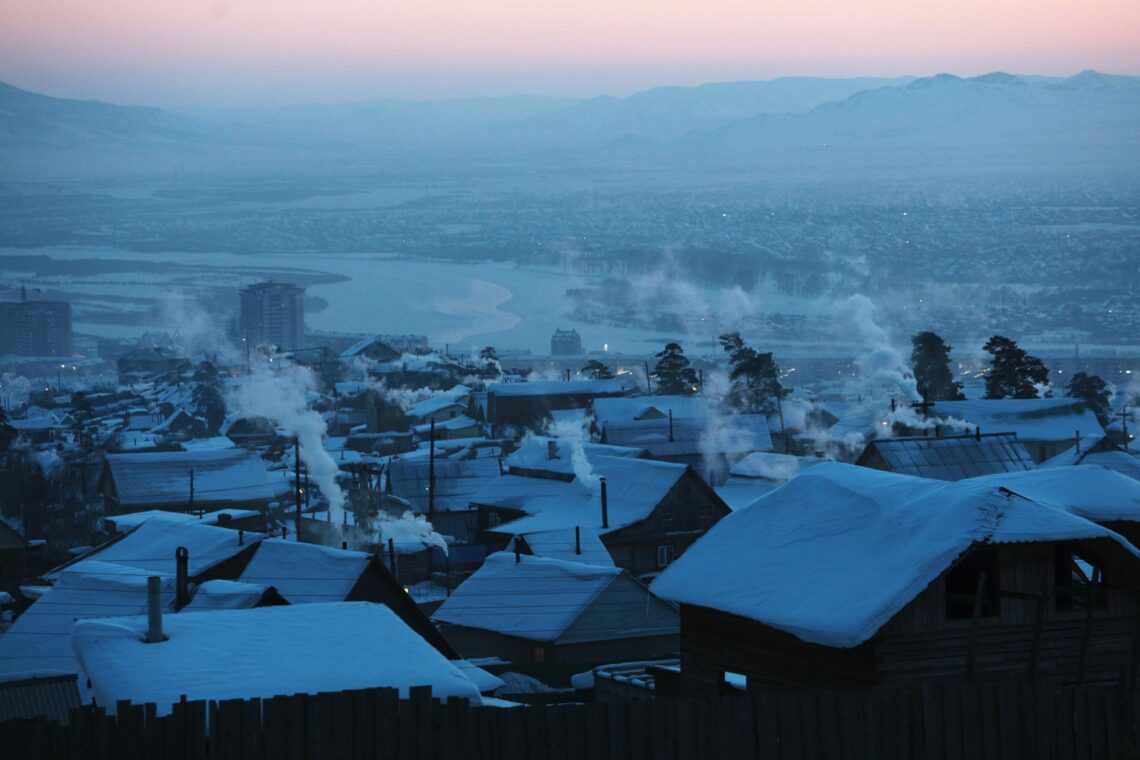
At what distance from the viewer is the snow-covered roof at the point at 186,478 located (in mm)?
54656

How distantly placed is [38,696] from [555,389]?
66772mm

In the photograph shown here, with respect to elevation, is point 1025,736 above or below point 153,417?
above

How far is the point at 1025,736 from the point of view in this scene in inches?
357

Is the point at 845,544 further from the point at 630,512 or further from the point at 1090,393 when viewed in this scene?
the point at 1090,393

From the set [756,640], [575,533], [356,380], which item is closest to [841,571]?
[756,640]

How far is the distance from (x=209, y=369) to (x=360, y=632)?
102419 millimetres

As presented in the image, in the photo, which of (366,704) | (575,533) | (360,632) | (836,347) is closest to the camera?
(366,704)

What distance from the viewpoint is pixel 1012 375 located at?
243 ft

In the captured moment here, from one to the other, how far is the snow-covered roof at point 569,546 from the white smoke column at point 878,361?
1467 inches

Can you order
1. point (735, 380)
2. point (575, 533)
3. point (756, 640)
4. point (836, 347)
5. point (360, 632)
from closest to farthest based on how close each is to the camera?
point (360, 632), point (756, 640), point (575, 533), point (735, 380), point (836, 347)

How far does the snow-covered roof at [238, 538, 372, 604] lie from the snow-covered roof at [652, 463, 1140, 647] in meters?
11.8

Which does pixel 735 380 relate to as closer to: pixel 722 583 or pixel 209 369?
pixel 209 369

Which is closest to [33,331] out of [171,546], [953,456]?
[171,546]

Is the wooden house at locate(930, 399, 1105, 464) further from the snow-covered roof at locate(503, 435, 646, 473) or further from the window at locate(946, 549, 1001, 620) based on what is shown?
the window at locate(946, 549, 1001, 620)
